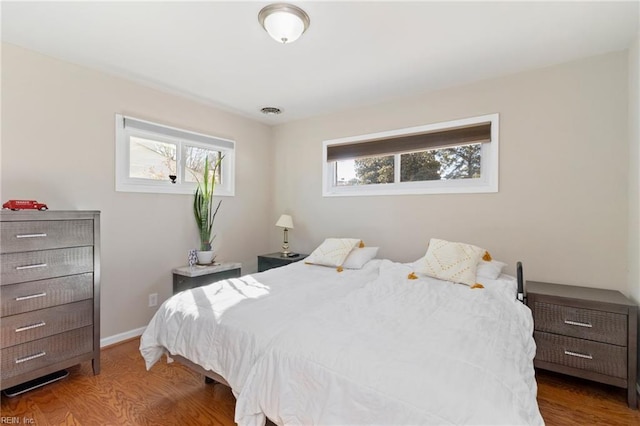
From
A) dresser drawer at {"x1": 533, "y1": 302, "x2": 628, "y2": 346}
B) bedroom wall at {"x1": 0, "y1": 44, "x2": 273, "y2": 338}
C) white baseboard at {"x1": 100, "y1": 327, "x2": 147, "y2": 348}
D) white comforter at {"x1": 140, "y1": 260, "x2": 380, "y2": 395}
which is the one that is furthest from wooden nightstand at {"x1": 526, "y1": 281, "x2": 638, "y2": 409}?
white baseboard at {"x1": 100, "y1": 327, "x2": 147, "y2": 348}

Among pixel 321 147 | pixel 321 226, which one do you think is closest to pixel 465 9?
pixel 321 147

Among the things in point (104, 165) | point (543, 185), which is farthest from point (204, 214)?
point (543, 185)

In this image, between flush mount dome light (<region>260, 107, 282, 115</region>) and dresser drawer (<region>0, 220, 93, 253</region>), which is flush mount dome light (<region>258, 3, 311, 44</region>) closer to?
flush mount dome light (<region>260, 107, 282, 115</region>)

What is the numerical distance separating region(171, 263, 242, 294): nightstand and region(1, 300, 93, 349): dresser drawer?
2.98ft

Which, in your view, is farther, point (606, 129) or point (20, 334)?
point (606, 129)

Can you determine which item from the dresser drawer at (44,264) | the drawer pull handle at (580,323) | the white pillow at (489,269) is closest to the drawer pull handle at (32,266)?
the dresser drawer at (44,264)

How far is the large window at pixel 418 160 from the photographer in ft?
9.50

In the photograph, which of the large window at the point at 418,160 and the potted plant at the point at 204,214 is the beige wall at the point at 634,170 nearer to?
the large window at the point at 418,160

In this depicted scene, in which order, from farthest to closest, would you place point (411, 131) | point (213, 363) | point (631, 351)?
point (411, 131) < point (631, 351) < point (213, 363)

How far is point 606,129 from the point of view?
2.37m

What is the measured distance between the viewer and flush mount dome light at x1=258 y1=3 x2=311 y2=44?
1.81 m

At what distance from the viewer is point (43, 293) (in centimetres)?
204

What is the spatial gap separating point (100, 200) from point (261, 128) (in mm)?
2114

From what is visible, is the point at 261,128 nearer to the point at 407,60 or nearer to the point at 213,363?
the point at 407,60
